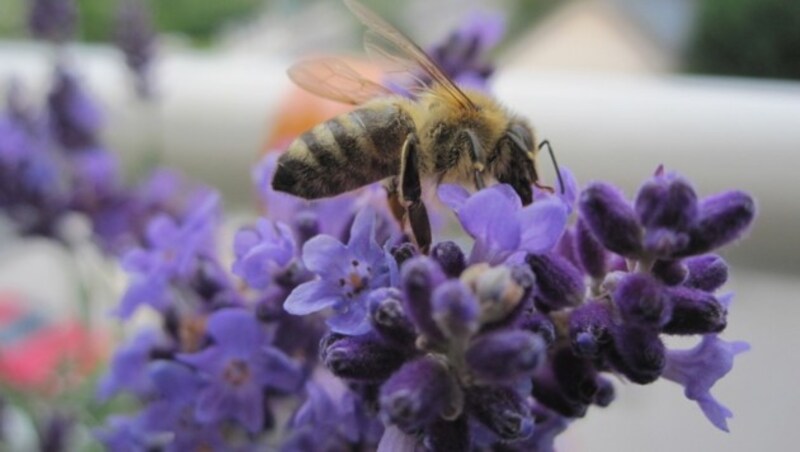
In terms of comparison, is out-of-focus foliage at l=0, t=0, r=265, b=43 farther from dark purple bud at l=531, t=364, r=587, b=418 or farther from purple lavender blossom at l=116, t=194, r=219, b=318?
dark purple bud at l=531, t=364, r=587, b=418

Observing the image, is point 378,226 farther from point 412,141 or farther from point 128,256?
point 128,256

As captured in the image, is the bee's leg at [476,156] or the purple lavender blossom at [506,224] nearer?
the purple lavender blossom at [506,224]

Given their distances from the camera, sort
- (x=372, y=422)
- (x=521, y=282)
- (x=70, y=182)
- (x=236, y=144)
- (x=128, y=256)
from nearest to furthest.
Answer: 1. (x=521, y=282)
2. (x=372, y=422)
3. (x=128, y=256)
4. (x=70, y=182)
5. (x=236, y=144)

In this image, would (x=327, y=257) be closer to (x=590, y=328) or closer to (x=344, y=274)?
(x=344, y=274)

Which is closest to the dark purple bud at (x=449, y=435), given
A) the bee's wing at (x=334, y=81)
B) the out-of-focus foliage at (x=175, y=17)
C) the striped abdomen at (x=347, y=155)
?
the striped abdomen at (x=347, y=155)

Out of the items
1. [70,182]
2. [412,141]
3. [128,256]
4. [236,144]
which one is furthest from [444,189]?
[236,144]

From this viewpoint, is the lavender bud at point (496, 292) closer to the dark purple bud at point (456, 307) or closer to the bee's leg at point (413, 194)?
the dark purple bud at point (456, 307)

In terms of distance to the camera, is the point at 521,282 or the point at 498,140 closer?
the point at 521,282
